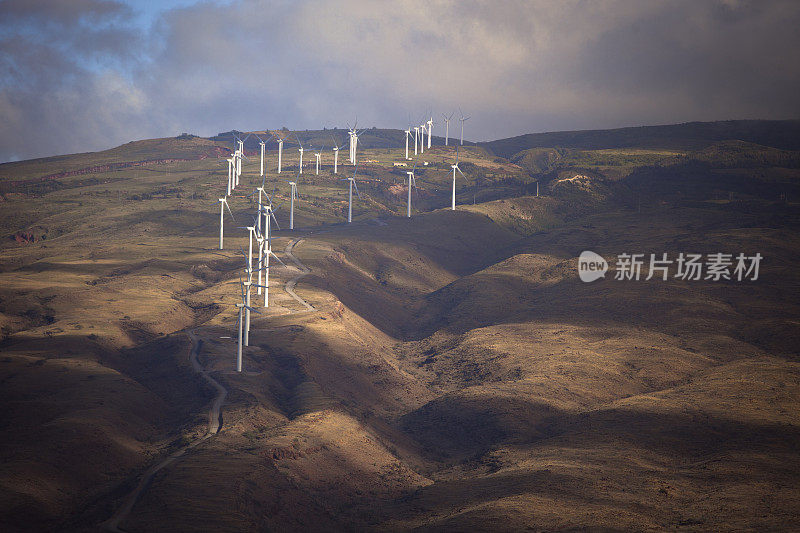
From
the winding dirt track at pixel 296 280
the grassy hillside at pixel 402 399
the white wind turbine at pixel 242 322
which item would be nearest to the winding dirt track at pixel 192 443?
the winding dirt track at pixel 296 280

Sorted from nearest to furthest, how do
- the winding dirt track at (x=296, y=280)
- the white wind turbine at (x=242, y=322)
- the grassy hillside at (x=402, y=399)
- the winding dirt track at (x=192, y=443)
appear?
the winding dirt track at (x=192, y=443), the grassy hillside at (x=402, y=399), the white wind turbine at (x=242, y=322), the winding dirt track at (x=296, y=280)

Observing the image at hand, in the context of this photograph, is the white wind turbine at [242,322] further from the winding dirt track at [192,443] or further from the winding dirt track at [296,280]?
the winding dirt track at [296,280]

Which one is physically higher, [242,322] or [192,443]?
[242,322]

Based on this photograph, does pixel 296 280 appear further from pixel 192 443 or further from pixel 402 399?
pixel 192 443

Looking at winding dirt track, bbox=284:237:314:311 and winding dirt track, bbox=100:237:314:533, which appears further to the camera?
winding dirt track, bbox=284:237:314:311

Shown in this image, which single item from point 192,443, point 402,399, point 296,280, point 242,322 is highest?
point 242,322

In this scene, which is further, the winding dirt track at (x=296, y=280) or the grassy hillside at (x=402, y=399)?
the winding dirt track at (x=296, y=280)

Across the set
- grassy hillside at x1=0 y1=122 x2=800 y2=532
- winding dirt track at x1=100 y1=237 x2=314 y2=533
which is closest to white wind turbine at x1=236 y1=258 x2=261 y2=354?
grassy hillside at x1=0 y1=122 x2=800 y2=532

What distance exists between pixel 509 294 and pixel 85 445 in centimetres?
11797

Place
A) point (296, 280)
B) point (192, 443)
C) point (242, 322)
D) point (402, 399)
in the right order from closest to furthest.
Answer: point (192, 443) → point (242, 322) → point (402, 399) → point (296, 280)

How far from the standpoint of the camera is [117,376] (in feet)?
328

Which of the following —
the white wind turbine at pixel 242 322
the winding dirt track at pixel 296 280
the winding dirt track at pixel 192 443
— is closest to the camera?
the winding dirt track at pixel 192 443

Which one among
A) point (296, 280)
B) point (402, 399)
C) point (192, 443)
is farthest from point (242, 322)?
point (296, 280)

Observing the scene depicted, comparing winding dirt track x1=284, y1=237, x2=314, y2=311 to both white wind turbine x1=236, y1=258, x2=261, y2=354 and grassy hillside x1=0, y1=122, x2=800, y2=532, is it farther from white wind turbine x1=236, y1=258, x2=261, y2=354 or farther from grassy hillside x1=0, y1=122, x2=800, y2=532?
white wind turbine x1=236, y1=258, x2=261, y2=354
